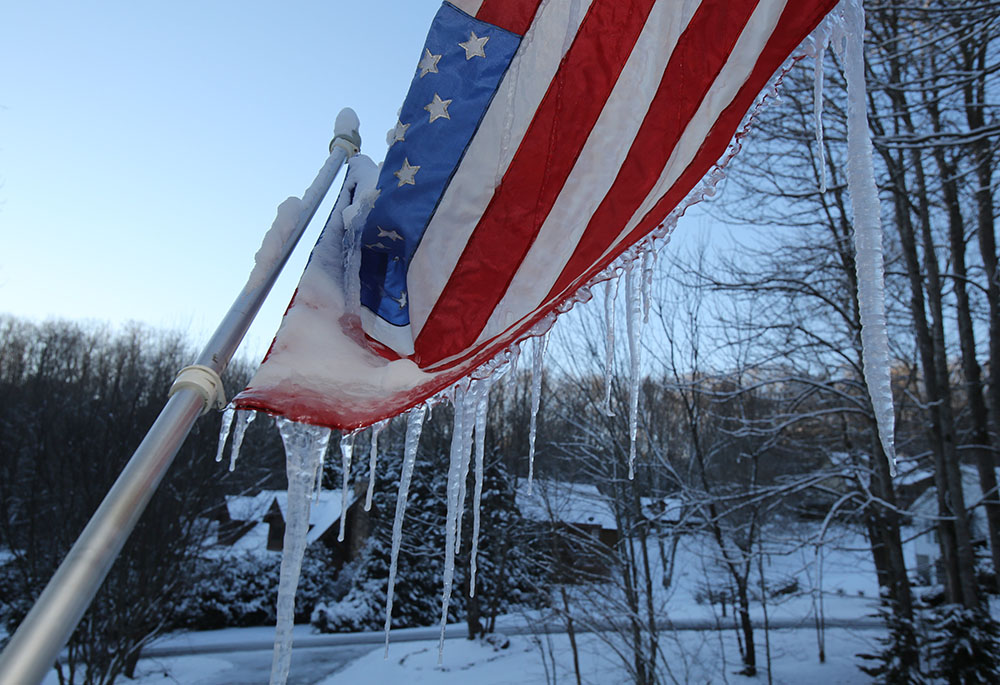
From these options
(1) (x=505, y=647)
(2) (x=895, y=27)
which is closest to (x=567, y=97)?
(2) (x=895, y=27)

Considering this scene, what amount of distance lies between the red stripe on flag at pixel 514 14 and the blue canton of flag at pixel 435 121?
2 centimetres

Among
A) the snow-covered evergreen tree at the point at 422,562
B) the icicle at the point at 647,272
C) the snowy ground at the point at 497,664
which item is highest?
the icicle at the point at 647,272

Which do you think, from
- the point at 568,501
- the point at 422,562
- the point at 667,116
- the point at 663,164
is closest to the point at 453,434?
the point at 663,164

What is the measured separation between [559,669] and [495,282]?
466 inches

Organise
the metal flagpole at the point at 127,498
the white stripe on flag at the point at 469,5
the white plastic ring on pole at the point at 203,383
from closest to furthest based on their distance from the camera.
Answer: the metal flagpole at the point at 127,498 → the white plastic ring on pole at the point at 203,383 → the white stripe on flag at the point at 469,5

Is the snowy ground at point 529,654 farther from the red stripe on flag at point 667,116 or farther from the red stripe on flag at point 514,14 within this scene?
the red stripe on flag at point 514,14

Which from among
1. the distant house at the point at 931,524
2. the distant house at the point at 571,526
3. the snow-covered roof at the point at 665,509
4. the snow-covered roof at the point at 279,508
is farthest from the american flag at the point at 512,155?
the snow-covered roof at the point at 279,508

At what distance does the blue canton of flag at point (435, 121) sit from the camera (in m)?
1.87

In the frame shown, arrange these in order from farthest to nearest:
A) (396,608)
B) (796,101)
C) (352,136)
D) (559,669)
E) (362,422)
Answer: (396,608) → (559,669) → (796,101) → (352,136) → (362,422)

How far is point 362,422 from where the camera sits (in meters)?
2.06

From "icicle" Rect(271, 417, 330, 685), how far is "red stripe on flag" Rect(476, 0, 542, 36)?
1294 mm

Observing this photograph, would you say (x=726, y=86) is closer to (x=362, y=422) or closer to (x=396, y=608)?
(x=362, y=422)

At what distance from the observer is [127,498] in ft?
4.44

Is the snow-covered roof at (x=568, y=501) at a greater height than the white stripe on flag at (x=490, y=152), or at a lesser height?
lesser
